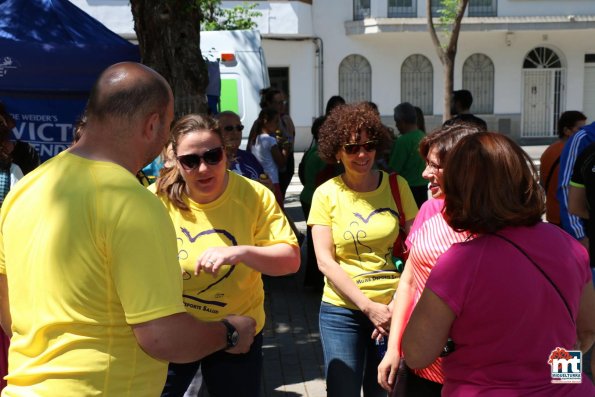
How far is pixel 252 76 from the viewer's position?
1066 centimetres

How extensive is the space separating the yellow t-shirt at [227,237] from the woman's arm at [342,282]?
372 millimetres

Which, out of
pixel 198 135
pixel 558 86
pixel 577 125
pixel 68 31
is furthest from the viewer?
pixel 558 86

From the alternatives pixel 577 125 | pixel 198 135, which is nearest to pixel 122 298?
pixel 198 135

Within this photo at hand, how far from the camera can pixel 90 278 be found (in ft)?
6.50

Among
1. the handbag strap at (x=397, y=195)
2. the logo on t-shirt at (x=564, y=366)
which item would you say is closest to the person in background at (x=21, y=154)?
the handbag strap at (x=397, y=195)

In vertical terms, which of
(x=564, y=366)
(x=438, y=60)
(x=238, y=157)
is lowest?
Answer: (x=564, y=366)

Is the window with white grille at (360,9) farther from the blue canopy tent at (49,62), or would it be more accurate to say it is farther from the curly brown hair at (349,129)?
the curly brown hair at (349,129)

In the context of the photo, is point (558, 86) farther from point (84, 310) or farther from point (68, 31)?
point (84, 310)

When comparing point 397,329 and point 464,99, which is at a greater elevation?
point 464,99

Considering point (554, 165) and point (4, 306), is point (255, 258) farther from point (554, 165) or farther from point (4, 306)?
point (554, 165)

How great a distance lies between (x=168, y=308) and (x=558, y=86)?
25623 mm

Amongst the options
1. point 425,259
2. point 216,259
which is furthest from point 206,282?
point 425,259

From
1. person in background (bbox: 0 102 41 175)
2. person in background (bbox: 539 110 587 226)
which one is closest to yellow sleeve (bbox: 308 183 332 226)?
person in background (bbox: 0 102 41 175)

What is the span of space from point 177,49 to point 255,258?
3288 millimetres
